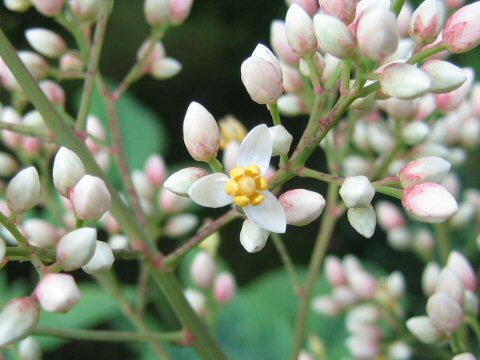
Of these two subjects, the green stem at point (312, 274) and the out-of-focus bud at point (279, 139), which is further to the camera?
the green stem at point (312, 274)

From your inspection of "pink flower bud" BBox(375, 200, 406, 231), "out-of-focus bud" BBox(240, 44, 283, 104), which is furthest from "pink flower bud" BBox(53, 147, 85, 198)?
"pink flower bud" BBox(375, 200, 406, 231)

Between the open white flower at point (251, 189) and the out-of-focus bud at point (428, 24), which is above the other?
the out-of-focus bud at point (428, 24)

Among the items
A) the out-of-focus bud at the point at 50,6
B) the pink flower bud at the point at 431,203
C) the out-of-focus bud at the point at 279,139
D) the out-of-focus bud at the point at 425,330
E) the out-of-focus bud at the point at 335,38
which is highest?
the out-of-focus bud at the point at 50,6

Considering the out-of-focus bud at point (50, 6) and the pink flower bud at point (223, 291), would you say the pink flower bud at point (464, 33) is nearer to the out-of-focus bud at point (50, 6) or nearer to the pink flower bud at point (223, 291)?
the out-of-focus bud at point (50, 6)

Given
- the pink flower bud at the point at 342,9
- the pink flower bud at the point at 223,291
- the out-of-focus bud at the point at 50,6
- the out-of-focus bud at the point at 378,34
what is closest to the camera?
the out-of-focus bud at the point at 378,34

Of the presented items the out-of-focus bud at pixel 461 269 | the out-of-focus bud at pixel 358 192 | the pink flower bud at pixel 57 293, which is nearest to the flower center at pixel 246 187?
the out-of-focus bud at pixel 358 192

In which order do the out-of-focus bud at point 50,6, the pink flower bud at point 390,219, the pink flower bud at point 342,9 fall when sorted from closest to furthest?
the pink flower bud at point 342,9 < the out-of-focus bud at point 50,6 < the pink flower bud at point 390,219

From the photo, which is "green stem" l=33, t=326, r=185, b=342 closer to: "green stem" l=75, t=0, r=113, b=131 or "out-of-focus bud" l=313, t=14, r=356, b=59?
"green stem" l=75, t=0, r=113, b=131
